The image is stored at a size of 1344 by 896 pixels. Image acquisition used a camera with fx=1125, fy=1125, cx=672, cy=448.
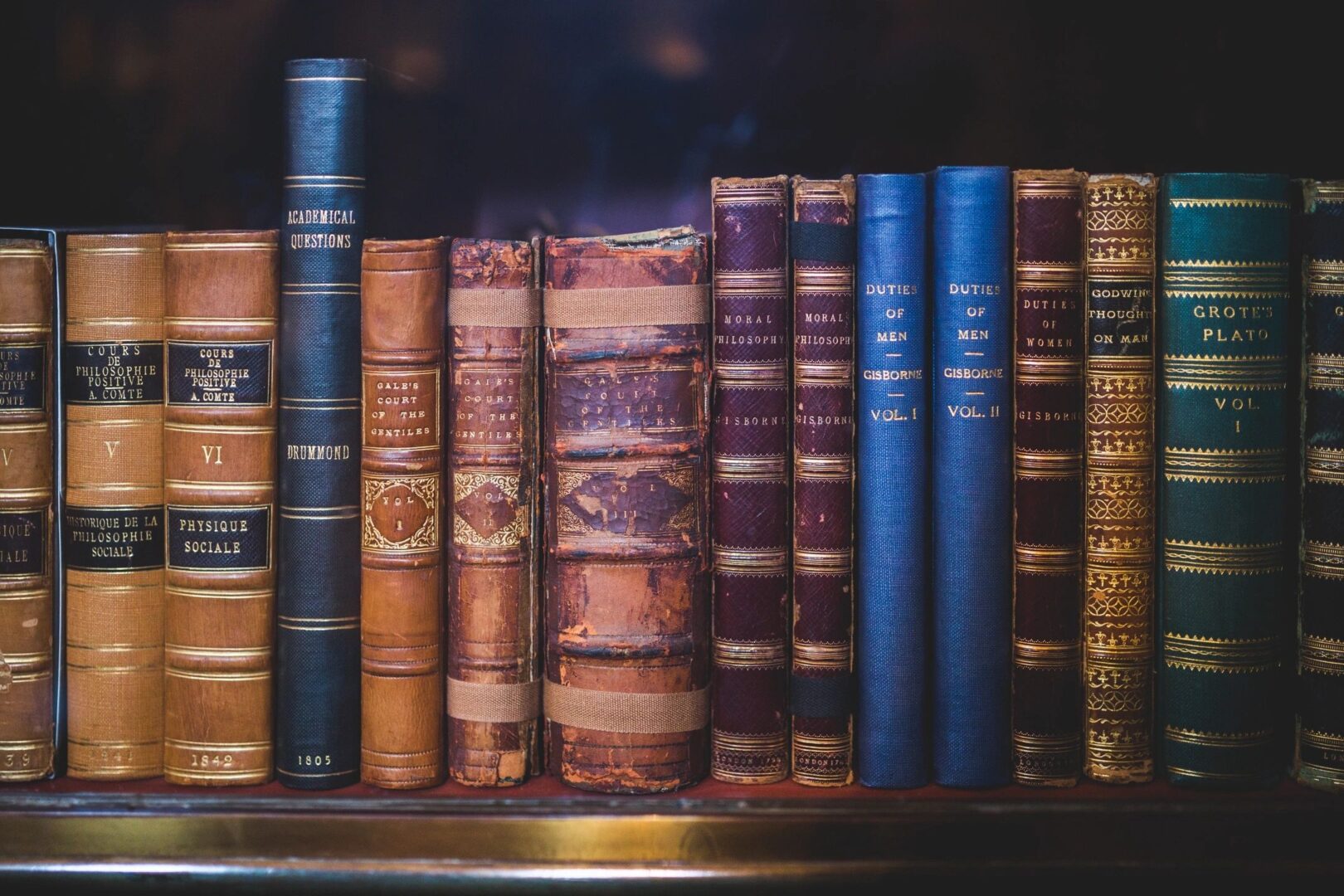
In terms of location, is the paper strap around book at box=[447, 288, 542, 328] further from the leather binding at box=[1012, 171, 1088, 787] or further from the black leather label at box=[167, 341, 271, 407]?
the leather binding at box=[1012, 171, 1088, 787]

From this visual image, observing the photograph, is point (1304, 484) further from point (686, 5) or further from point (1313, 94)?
point (686, 5)

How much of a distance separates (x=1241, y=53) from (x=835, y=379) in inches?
21.0

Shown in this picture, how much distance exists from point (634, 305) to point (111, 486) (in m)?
0.44

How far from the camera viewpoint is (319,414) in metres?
0.88

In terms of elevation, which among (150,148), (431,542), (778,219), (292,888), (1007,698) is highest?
(150,148)

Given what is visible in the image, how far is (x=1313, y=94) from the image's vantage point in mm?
1035

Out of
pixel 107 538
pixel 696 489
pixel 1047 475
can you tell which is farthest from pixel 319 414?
pixel 1047 475

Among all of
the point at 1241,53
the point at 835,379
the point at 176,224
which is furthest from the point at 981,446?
the point at 176,224

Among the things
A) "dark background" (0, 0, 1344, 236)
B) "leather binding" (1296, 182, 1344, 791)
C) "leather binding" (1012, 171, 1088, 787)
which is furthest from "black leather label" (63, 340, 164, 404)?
"leather binding" (1296, 182, 1344, 791)

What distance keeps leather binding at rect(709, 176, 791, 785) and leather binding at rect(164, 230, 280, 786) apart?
36 centimetres

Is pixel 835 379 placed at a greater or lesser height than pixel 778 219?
lesser

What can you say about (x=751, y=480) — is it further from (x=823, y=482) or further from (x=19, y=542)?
(x=19, y=542)

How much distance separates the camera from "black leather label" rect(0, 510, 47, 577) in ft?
2.91

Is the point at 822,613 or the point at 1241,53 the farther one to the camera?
the point at 1241,53
